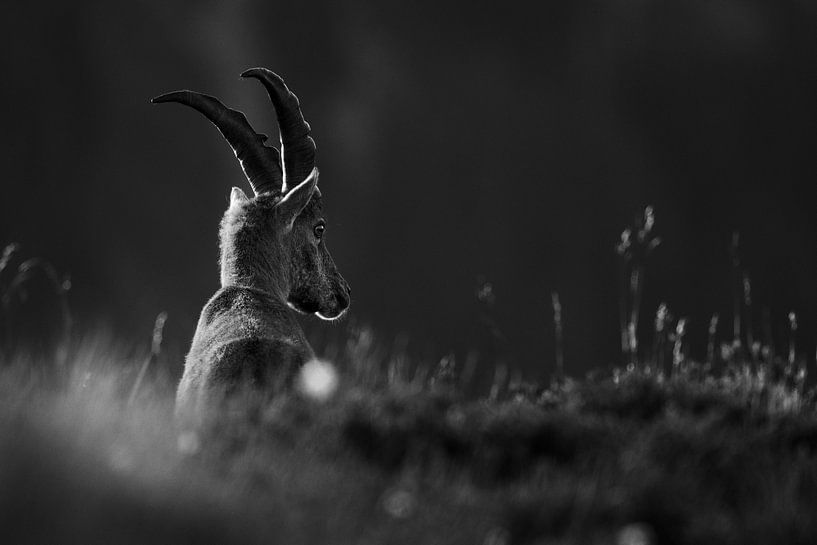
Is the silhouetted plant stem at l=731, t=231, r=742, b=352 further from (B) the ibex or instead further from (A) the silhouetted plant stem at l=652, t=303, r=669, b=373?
(B) the ibex

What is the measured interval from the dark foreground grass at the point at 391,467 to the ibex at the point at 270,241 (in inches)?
72.0

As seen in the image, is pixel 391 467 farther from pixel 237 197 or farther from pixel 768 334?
pixel 237 197

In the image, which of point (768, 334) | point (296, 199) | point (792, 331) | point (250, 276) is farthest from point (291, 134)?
point (792, 331)

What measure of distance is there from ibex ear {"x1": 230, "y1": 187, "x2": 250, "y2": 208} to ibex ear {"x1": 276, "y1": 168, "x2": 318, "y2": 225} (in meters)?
0.42

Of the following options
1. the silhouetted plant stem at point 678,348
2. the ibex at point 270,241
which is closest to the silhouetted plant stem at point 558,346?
the silhouetted plant stem at point 678,348

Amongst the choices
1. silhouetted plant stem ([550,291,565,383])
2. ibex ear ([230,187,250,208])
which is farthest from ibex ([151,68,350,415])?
silhouetted plant stem ([550,291,565,383])

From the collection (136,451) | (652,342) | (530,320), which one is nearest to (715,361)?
(652,342)

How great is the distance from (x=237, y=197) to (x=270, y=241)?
0.72 metres

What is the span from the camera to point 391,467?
24.1 feet

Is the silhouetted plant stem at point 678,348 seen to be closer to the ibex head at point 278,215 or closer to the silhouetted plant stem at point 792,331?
the silhouetted plant stem at point 792,331

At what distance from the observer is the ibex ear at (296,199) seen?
12117 mm

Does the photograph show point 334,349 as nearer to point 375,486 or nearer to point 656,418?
point 656,418

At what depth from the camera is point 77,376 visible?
8438mm

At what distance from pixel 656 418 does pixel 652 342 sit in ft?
10.7
